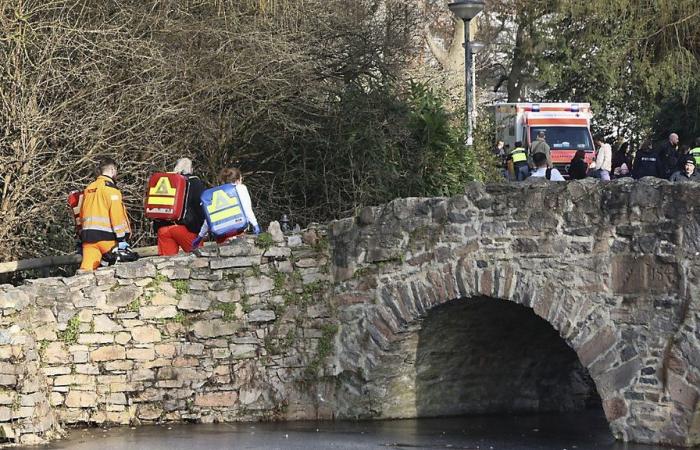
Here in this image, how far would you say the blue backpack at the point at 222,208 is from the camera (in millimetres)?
14938

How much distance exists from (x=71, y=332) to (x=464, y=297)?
3732 millimetres

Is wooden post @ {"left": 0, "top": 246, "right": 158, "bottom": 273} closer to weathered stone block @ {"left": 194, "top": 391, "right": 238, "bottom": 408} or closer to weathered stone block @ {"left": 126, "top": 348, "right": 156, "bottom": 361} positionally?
weathered stone block @ {"left": 126, "top": 348, "right": 156, "bottom": 361}

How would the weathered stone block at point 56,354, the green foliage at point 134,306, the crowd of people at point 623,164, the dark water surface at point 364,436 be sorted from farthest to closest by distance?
the crowd of people at point 623,164 < the green foliage at point 134,306 < the weathered stone block at point 56,354 < the dark water surface at point 364,436

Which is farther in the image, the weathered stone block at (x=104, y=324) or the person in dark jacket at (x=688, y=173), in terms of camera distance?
the person in dark jacket at (x=688, y=173)

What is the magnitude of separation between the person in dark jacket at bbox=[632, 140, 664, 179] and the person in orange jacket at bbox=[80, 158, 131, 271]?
8.61 metres

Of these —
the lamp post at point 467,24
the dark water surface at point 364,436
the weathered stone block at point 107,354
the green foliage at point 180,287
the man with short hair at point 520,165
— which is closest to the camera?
the dark water surface at point 364,436

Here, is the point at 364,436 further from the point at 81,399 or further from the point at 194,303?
the point at 81,399

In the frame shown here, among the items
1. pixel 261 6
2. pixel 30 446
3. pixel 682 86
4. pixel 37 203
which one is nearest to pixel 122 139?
pixel 37 203

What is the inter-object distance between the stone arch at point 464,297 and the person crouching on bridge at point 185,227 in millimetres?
1843

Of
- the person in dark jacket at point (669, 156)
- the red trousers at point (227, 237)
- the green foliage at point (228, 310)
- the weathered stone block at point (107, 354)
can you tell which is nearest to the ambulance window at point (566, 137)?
the person in dark jacket at point (669, 156)

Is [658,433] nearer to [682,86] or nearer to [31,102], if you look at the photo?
[31,102]

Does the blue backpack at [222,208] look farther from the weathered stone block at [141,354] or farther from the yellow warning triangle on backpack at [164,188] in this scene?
the weathered stone block at [141,354]

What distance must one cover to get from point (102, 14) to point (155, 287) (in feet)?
12.8

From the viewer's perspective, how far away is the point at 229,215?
14992 millimetres
